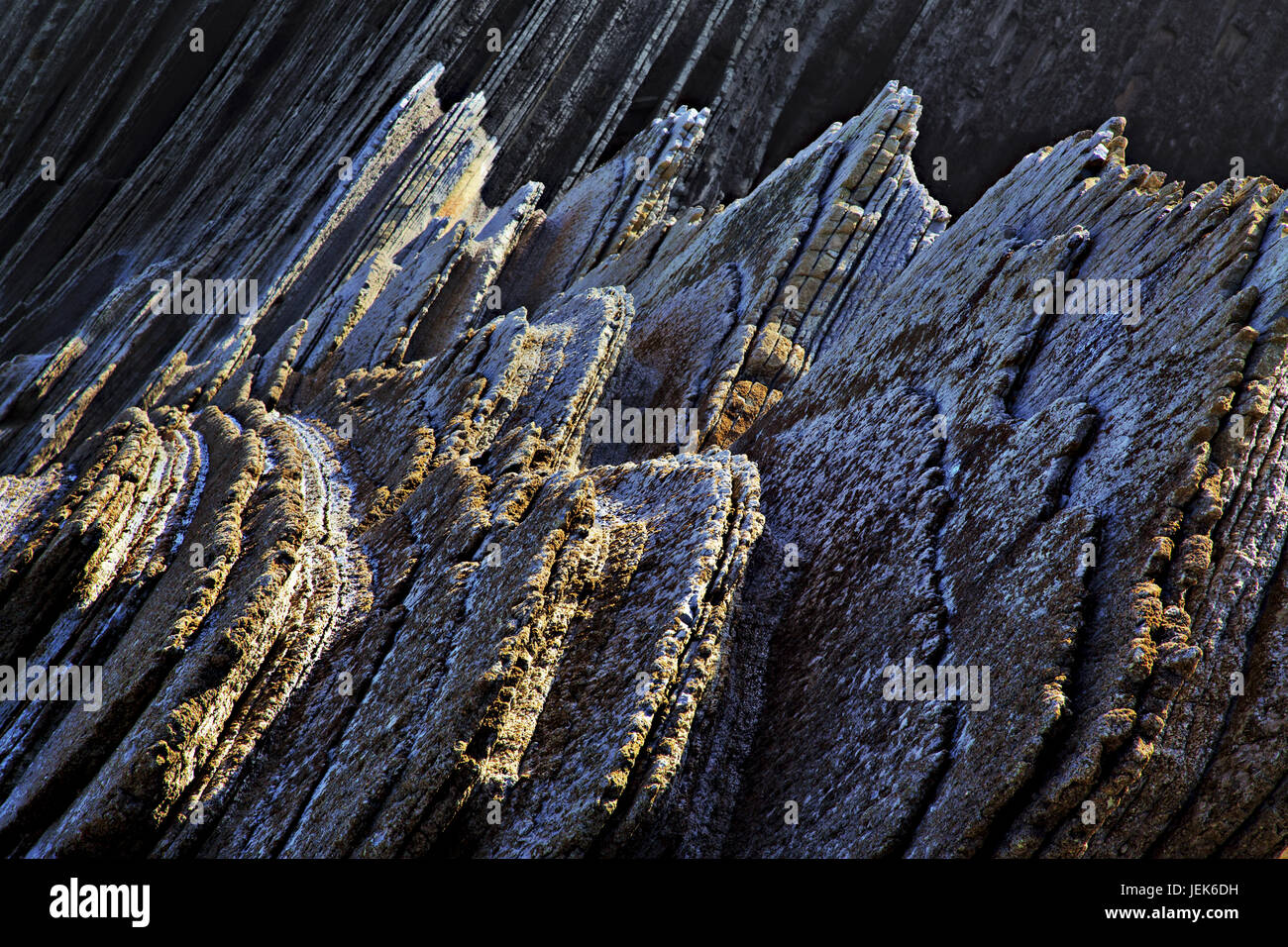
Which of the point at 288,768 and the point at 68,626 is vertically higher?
the point at 288,768

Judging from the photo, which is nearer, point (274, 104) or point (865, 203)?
point (865, 203)
